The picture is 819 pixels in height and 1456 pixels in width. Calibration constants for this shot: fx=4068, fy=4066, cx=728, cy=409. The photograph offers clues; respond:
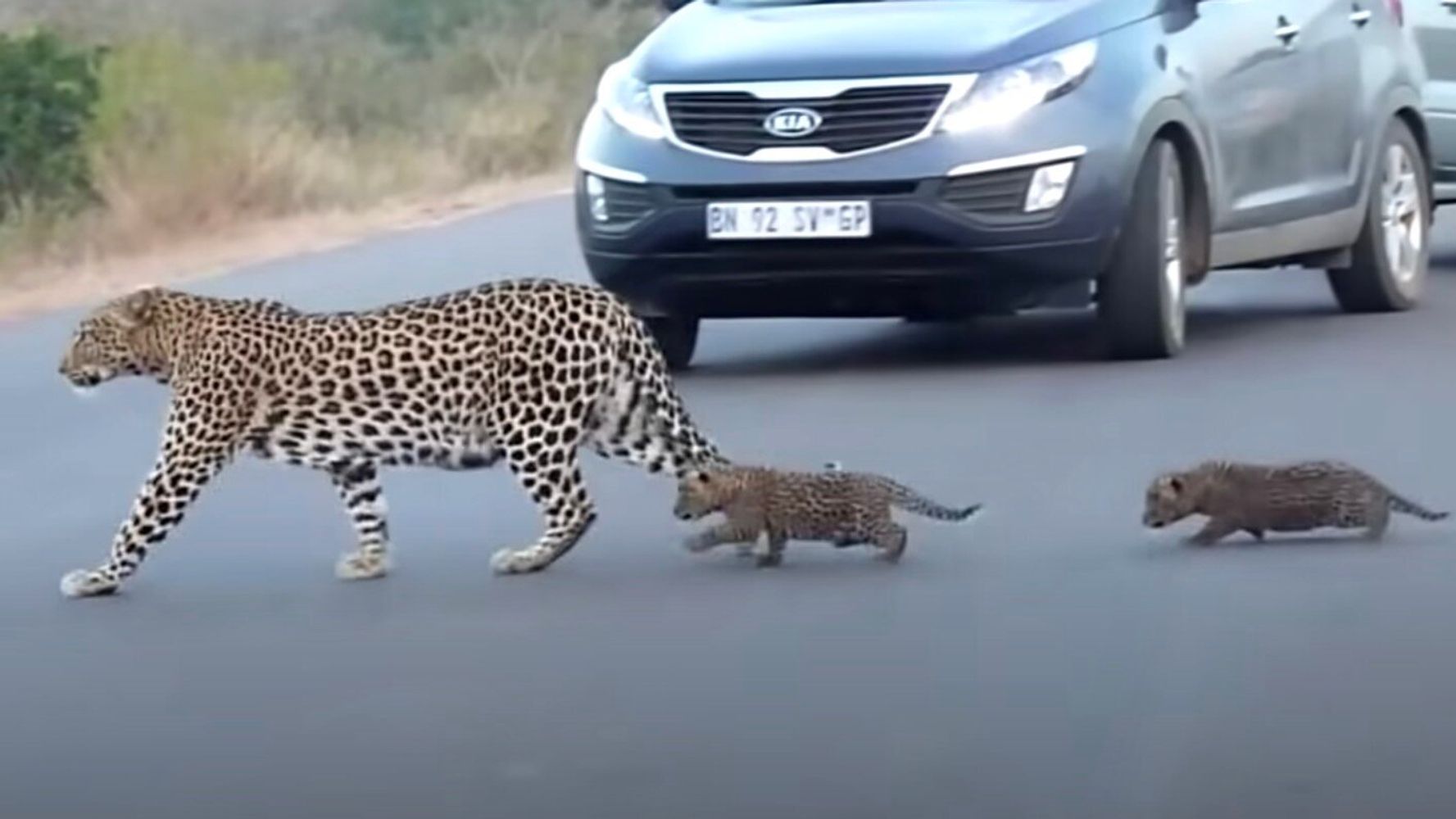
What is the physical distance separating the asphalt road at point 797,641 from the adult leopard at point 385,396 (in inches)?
7.4

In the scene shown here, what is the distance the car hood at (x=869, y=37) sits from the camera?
13375 mm

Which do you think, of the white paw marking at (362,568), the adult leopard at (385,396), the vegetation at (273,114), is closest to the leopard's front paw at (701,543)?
the adult leopard at (385,396)

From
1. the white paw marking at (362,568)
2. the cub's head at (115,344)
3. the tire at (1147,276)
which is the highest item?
the cub's head at (115,344)

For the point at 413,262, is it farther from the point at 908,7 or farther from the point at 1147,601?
the point at 1147,601

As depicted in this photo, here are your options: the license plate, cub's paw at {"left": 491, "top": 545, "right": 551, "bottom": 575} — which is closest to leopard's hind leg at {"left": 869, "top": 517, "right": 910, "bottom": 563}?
cub's paw at {"left": 491, "top": 545, "right": 551, "bottom": 575}

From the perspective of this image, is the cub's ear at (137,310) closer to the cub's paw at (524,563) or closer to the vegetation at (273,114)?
the cub's paw at (524,563)

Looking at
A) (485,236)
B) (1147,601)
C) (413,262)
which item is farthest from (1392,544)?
(485,236)

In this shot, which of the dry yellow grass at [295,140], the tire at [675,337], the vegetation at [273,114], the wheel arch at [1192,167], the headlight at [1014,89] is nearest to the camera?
the headlight at [1014,89]

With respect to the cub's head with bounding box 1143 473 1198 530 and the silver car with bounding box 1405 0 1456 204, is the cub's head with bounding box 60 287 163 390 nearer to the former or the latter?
the cub's head with bounding box 1143 473 1198 530

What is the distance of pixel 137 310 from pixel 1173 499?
256 centimetres

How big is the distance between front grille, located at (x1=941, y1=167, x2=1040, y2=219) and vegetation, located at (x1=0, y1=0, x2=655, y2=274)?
28.7 feet

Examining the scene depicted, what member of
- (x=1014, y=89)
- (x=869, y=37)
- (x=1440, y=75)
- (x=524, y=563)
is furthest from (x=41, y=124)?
(x=524, y=563)

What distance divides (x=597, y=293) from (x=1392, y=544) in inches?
79.5

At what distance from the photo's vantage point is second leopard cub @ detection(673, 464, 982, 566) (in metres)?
9.58
